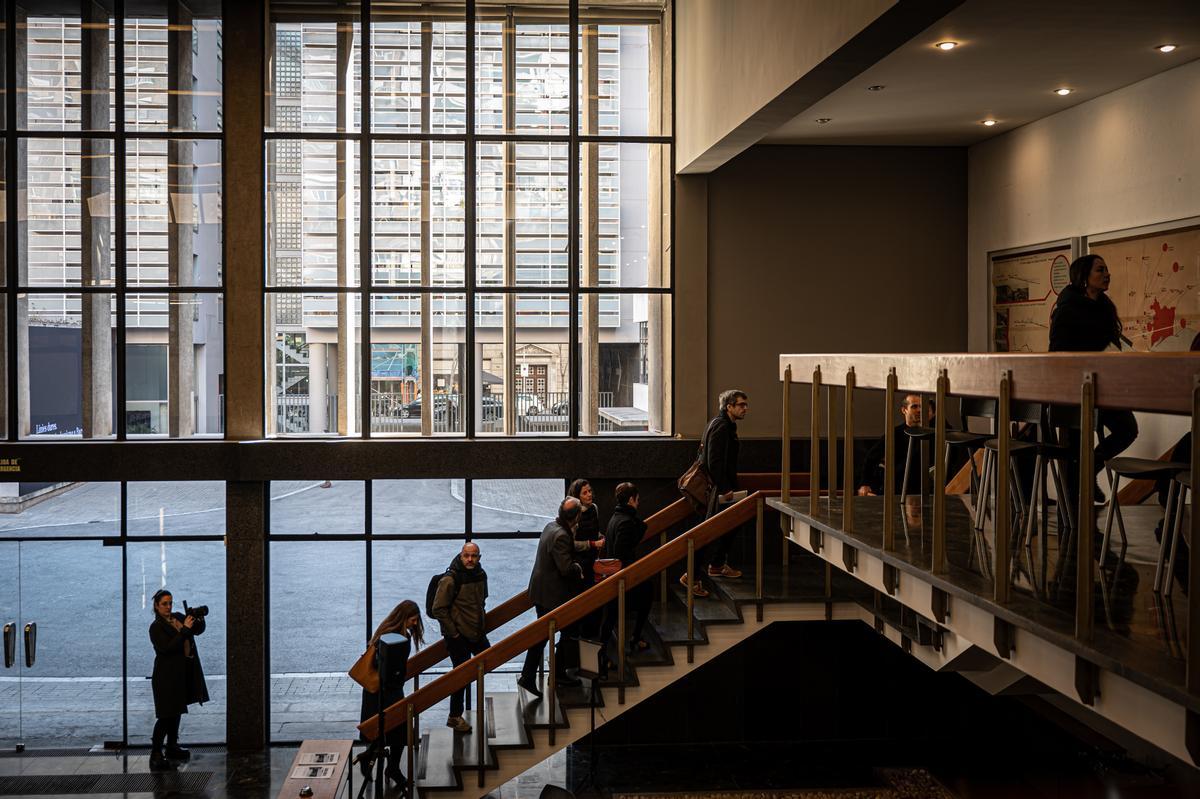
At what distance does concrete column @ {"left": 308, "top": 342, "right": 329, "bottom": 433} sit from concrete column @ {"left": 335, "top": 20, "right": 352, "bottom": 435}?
0.53 ft

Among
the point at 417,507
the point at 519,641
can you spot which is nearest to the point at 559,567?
the point at 519,641

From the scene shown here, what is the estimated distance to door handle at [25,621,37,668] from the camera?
36.2 feet

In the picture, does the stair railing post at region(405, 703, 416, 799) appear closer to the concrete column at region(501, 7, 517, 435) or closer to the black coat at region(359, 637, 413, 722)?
the black coat at region(359, 637, 413, 722)

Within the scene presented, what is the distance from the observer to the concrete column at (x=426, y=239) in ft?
36.8

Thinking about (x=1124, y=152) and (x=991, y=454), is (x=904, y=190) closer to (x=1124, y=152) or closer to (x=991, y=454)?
→ (x=1124, y=152)

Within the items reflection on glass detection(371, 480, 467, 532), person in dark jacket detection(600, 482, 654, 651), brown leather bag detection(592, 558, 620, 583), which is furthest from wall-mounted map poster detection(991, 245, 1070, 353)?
reflection on glass detection(371, 480, 467, 532)

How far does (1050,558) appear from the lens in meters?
5.19

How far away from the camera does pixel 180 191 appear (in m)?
11.1

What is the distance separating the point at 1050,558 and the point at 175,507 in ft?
30.2

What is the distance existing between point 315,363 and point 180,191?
93.0 inches

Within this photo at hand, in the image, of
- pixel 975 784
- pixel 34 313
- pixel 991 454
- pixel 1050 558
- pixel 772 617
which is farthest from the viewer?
pixel 34 313

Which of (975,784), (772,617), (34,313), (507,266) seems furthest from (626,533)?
(34,313)

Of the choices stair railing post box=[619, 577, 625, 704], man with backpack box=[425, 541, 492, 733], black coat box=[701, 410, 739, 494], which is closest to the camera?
stair railing post box=[619, 577, 625, 704]

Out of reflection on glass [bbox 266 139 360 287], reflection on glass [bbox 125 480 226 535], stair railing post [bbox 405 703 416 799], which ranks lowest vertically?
stair railing post [bbox 405 703 416 799]
